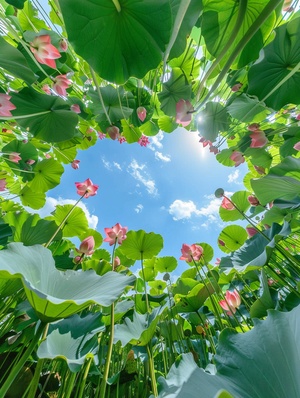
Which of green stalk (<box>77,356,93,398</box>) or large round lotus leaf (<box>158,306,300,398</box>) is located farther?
green stalk (<box>77,356,93,398</box>)

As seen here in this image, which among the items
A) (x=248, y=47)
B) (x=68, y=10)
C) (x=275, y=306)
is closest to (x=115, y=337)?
(x=275, y=306)

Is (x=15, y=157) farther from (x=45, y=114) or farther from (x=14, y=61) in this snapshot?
(x=14, y=61)

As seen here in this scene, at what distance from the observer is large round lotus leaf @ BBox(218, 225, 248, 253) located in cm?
128

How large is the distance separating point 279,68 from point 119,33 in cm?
57

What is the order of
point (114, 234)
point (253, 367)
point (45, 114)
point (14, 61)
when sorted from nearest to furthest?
point (253, 367)
point (14, 61)
point (45, 114)
point (114, 234)

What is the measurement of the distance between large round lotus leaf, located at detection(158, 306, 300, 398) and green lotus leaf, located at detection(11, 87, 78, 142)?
2.94 feet

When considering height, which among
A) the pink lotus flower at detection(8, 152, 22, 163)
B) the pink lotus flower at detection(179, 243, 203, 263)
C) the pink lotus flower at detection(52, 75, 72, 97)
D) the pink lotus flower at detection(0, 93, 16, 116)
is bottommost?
the pink lotus flower at detection(179, 243, 203, 263)

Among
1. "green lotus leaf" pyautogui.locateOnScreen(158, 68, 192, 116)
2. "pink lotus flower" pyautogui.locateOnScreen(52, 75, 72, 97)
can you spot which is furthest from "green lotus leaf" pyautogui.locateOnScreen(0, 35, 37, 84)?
"green lotus leaf" pyautogui.locateOnScreen(158, 68, 192, 116)

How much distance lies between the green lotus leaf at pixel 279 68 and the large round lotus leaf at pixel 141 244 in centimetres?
82

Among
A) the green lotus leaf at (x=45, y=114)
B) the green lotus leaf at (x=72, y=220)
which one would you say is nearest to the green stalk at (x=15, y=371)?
the green lotus leaf at (x=45, y=114)

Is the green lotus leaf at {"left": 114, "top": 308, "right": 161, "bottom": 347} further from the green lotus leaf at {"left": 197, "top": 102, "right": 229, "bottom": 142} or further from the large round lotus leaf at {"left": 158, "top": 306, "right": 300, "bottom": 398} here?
the green lotus leaf at {"left": 197, "top": 102, "right": 229, "bottom": 142}

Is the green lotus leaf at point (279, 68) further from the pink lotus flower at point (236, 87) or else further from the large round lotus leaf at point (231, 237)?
the large round lotus leaf at point (231, 237)

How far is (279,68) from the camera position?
751 millimetres

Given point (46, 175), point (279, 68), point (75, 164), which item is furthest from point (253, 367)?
point (75, 164)
